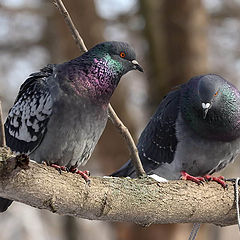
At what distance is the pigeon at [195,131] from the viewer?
15.0ft

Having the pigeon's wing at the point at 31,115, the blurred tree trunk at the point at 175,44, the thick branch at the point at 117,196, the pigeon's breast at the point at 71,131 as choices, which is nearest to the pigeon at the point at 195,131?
the thick branch at the point at 117,196

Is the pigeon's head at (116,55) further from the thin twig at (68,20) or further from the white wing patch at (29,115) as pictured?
the white wing patch at (29,115)

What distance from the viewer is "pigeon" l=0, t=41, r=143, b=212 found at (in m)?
3.81

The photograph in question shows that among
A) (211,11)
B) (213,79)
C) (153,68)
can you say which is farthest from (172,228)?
(211,11)

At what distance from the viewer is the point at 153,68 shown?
8.41 m

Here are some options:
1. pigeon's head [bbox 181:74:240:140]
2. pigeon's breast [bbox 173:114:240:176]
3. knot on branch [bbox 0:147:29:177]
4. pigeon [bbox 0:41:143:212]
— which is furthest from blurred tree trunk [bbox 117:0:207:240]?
knot on branch [bbox 0:147:29:177]

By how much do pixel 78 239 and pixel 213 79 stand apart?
713 cm

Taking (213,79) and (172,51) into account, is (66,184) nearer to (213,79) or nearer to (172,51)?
(213,79)

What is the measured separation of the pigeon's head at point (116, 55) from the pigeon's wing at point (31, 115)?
17.1 inches

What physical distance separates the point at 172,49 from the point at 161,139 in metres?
3.48

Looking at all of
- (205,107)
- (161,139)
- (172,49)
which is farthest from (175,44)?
(205,107)

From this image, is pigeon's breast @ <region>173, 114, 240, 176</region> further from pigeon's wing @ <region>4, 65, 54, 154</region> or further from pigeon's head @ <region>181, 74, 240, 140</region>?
pigeon's wing @ <region>4, 65, 54, 154</region>

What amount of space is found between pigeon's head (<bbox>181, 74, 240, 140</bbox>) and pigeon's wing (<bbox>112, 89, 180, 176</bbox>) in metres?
0.28

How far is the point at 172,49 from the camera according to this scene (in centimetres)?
822
